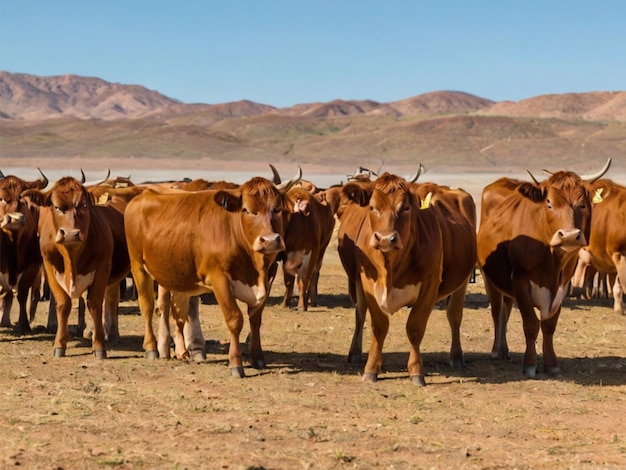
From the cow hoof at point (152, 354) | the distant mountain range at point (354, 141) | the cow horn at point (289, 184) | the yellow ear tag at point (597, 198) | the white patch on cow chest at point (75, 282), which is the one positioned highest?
the distant mountain range at point (354, 141)

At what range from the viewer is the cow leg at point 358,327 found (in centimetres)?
998

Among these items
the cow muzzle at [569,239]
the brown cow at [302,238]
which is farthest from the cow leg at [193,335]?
the cow muzzle at [569,239]

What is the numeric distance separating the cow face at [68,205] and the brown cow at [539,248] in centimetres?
415

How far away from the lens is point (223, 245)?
9539mm

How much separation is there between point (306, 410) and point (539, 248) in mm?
2977

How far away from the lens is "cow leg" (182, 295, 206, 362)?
10469 millimetres

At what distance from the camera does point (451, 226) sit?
1002cm

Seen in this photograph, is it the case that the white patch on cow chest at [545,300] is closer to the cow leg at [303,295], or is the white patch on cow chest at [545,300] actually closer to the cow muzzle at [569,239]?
the cow muzzle at [569,239]

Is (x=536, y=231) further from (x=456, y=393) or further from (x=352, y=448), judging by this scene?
(x=352, y=448)

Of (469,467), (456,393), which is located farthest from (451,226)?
(469,467)

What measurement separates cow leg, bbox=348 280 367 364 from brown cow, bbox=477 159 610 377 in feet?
4.49

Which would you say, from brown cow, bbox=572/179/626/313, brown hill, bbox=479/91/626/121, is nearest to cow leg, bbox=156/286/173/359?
brown cow, bbox=572/179/626/313

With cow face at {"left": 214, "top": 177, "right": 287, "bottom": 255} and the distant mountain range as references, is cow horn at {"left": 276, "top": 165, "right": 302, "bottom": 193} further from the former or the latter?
the distant mountain range

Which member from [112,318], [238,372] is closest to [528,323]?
[238,372]
